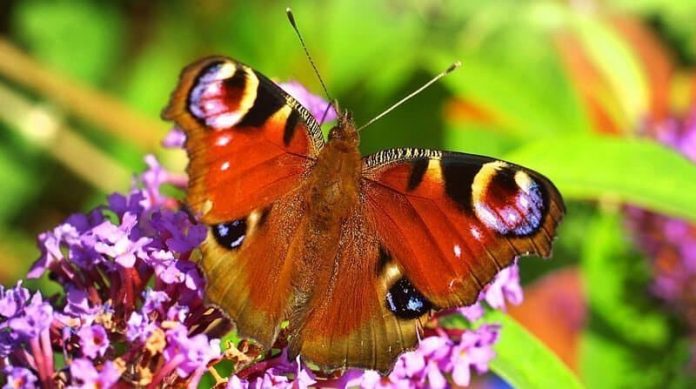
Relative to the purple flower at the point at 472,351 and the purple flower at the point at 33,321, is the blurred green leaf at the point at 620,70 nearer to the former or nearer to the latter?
the purple flower at the point at 472,351

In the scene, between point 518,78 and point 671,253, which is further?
point 518,78

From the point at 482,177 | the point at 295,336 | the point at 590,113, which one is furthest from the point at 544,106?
the point at 295,336

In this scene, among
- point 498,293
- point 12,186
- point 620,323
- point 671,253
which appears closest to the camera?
point 498,293

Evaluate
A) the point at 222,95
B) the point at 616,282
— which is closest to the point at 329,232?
the point at 222,95

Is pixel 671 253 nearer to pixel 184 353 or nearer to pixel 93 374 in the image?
pixel 184 353

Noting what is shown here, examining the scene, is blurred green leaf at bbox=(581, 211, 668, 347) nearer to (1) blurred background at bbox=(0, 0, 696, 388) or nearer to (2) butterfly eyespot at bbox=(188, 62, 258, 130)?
(1) blurred background at bbox=(0, 0, 696, 388)

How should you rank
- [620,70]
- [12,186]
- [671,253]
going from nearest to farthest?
1. [671,253]
2. [620,70]
3. [12,186]

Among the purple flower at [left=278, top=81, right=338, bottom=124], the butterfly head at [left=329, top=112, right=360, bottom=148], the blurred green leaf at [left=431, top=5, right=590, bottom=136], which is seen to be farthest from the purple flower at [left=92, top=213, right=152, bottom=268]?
the blurred green leaf at [left=431, top=5, right=590, bottom=136]
